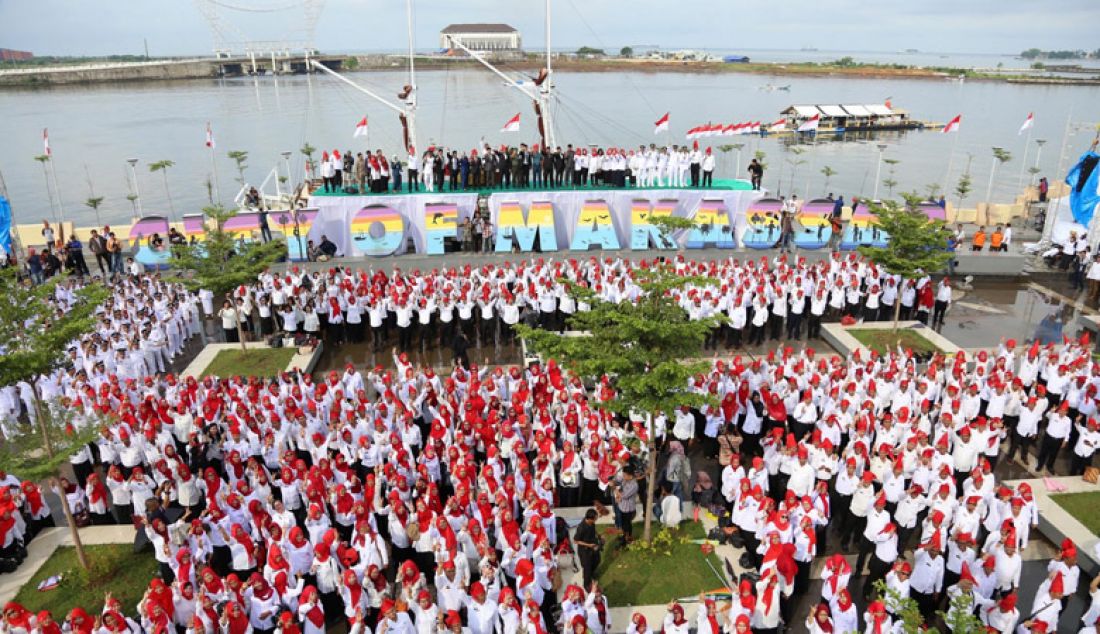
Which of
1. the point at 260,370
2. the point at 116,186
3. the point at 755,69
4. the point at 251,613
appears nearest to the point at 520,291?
the point at 260,370

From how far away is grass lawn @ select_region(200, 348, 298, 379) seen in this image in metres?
16.1

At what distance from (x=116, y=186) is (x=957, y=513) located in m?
51.4

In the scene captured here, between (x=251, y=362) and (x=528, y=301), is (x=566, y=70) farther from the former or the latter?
(x=251, y=362)

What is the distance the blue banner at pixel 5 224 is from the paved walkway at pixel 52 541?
13.4 metres

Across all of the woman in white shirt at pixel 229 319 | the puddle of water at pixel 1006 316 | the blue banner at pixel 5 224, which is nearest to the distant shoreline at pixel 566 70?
the blue banner at pixel 5 224

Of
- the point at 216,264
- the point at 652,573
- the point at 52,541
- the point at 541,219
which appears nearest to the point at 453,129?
the point at 541,219

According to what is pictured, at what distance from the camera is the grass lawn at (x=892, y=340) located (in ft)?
54.5

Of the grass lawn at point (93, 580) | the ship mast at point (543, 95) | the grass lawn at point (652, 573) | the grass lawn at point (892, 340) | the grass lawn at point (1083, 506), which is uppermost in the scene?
the ship mast at point (543, 95)

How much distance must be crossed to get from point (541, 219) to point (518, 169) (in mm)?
2311

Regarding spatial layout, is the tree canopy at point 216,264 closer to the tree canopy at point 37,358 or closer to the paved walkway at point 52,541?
the tree canopy at point 37,358

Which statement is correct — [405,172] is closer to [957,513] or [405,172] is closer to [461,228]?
[461,228]

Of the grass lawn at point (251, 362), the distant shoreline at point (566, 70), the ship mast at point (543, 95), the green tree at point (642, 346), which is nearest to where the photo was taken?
the green tree at point (642, 346)

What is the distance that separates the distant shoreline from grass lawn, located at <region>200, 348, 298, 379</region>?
8108 cm

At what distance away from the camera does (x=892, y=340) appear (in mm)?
17125
